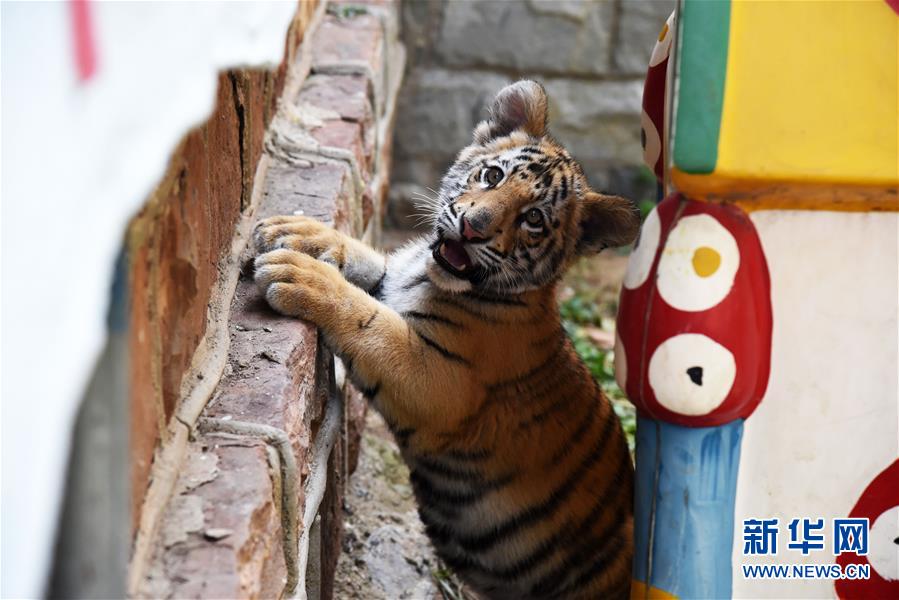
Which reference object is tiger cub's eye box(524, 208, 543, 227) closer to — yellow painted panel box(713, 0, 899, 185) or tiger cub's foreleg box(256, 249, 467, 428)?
tiger cub's foreleg box(256, 249, 467, 428)

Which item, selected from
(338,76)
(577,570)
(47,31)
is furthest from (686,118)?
(338,76)

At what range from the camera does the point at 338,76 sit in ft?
11.6

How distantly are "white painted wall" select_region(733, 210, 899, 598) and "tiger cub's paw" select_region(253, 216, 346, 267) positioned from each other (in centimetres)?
108

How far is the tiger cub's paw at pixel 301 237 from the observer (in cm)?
231

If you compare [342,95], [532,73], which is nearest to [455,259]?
[342,95]

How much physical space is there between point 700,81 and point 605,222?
1.04 meters

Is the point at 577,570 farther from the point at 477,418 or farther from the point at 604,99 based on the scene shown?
the point at 604,99

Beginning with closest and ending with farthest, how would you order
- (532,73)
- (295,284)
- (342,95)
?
1. (295,284)
2. (342,95)
3. (532,73)

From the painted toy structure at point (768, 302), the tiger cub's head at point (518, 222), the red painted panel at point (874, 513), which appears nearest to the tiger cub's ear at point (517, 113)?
the tiger cub's head at point (518, 222)

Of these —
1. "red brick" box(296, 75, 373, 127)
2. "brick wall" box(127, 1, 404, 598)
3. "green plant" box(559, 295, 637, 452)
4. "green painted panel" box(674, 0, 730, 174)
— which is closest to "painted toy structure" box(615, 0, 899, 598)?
"green painted panel" box(674, 0, 730, 174)

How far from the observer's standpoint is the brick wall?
4.55ft

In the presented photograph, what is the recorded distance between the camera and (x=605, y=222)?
2.60 m

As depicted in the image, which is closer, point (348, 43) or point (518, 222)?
point (518, 222)

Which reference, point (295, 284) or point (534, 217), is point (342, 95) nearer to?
point (534, 217)
